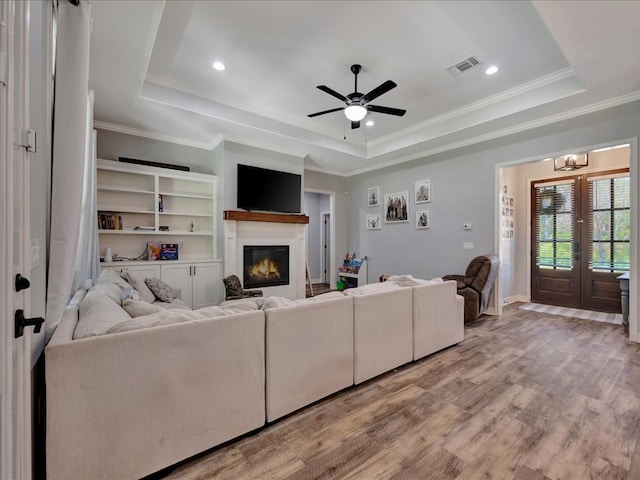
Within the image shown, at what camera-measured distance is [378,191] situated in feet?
22.2

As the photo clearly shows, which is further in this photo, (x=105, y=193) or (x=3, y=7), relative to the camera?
(x=105, y=193)

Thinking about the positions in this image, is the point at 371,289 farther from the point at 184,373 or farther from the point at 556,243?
the point at 556,243

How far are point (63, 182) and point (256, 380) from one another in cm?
157

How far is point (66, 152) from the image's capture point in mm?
1624

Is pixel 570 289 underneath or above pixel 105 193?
underneath

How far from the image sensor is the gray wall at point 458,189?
12.8 feet

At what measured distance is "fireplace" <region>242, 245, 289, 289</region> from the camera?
5.19m

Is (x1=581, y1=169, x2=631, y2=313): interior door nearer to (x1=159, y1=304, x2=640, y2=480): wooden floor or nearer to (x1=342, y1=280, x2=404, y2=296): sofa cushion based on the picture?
(x1=159, y1=304, x2=640, y2=480): wooden floor

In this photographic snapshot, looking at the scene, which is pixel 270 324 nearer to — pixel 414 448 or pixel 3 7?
pixel 414 448

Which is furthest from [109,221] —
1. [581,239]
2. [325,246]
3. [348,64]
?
[581,239]

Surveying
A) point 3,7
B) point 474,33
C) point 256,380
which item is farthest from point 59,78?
point 474,33

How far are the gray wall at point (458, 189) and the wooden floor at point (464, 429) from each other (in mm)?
2528

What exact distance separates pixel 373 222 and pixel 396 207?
2.44 ft

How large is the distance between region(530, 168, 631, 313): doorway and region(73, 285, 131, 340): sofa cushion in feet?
21.8
